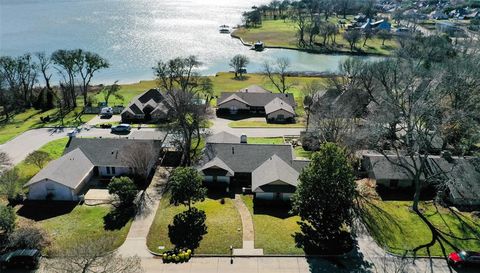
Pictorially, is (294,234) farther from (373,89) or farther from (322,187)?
(373,89)

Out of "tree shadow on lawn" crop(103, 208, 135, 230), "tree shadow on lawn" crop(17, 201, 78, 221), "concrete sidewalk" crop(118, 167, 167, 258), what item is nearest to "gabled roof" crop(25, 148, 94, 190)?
"tree shadow on lawn" crop(17, 201, 78, 221)

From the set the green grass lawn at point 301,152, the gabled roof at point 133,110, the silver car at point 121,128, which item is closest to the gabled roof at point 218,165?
the green grass lawn at point 301,152

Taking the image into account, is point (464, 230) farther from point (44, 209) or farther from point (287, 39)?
point (287, 39)

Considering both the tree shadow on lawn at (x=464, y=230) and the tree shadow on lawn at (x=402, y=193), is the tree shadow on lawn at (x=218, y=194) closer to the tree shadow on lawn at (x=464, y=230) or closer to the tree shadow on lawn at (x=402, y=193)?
the tree shadow on lawn at (x=402, y=193)

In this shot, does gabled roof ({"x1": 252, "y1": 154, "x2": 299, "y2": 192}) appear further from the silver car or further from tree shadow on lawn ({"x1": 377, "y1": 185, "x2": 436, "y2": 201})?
the silver car

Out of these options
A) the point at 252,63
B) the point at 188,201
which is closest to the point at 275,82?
the point at 252,63
